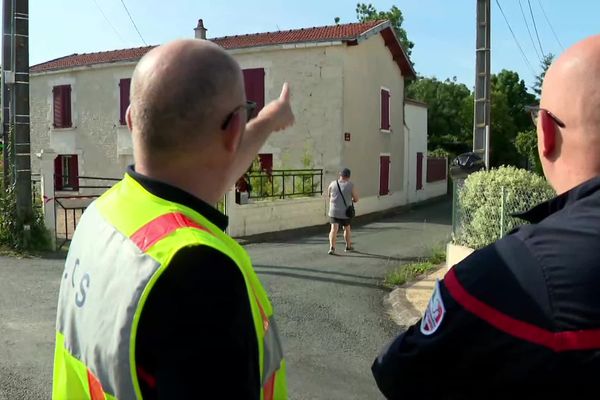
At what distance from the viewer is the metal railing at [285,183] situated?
17.0 meters

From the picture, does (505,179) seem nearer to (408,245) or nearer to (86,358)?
(408,245)

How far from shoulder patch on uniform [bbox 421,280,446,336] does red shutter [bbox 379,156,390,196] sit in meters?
20.6

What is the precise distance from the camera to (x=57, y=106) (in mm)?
23938

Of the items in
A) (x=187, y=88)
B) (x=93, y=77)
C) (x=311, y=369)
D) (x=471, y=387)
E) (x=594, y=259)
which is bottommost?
(x=311, y=369)

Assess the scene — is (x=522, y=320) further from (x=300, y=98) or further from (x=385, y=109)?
(x=385, y=109)

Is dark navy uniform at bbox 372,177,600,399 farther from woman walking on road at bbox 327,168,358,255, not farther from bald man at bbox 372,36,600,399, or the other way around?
woman walking on road at bbox 327,168,358,255

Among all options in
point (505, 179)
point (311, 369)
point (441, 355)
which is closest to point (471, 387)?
point (441, 355)

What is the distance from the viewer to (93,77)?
22.9 meters

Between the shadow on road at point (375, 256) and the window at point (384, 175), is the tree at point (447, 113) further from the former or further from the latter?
the shadow on road at point (375, 256)

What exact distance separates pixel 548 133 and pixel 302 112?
18.1 metres

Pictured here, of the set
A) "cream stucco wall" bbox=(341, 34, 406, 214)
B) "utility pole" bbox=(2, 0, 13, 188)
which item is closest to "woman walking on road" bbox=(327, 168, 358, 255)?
"utility pole" bbox=(2, 0, 13, 188)

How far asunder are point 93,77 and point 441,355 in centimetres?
2361

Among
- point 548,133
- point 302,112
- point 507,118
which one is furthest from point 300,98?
point 507,118

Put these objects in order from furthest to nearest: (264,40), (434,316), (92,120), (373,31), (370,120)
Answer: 1. (92,120)
2. (370,120)
3. (264,40)
4. (373,31)
5. (434,316)
